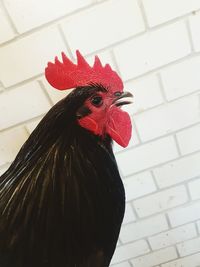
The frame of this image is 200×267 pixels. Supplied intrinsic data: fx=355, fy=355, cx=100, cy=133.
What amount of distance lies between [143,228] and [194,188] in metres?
0.26

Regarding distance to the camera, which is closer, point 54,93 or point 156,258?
point 54,93

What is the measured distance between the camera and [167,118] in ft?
3.74

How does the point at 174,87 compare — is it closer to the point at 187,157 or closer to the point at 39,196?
the point at 187,157

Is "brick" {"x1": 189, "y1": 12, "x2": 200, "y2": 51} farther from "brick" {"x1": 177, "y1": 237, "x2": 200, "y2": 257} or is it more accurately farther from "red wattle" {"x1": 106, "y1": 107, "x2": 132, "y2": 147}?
"brick" {"x1": 177, "y1": 237, "x2": 200, "y2": 257}

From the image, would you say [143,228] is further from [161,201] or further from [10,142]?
[10,142]

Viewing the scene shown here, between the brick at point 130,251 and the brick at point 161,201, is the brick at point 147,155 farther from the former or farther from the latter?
the brick at point 130,251

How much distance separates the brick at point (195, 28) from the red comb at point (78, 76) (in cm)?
34

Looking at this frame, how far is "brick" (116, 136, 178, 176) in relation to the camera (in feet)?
3.90

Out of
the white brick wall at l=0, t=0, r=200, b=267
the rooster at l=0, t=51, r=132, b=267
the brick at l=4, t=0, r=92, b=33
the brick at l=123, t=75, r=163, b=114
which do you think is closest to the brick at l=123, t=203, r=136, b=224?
the white brick wall at l=0, t=0, r=200, b=267

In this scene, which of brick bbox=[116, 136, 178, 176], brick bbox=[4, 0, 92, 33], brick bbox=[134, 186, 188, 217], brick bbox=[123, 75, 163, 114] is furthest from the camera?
brick bbox=[134, 186, 188, 217]

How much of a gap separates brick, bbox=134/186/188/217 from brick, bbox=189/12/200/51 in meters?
0.52

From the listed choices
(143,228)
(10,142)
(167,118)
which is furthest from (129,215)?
(10,142)

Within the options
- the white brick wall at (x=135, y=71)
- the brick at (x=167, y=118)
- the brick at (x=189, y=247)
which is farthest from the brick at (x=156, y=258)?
the brick at (x=167, y=118)

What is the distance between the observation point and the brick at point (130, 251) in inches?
55.5
